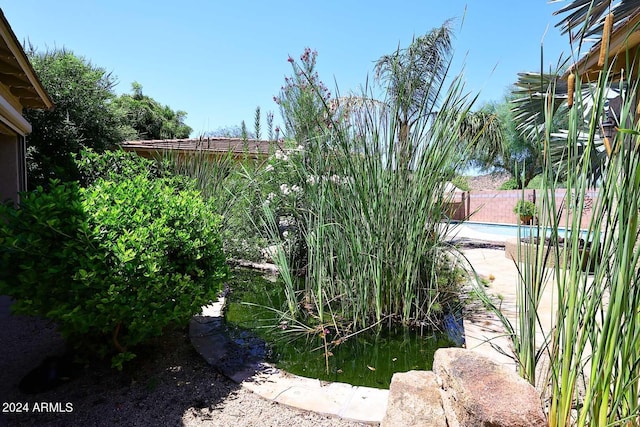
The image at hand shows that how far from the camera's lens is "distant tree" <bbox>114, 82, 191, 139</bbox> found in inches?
619

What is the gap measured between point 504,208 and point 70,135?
56.5 ft

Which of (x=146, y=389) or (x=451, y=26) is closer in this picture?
(x=146, y=389)

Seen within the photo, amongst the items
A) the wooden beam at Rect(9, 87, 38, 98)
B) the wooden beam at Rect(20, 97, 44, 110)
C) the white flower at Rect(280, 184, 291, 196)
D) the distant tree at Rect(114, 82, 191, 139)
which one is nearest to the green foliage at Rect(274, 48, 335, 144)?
the white flower at Rect(280, 184, 291, 196)

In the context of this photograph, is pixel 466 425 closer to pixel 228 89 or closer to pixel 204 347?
pixel 204 347

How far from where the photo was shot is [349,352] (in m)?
2.47

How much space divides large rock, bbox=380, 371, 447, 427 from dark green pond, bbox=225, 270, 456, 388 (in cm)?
57

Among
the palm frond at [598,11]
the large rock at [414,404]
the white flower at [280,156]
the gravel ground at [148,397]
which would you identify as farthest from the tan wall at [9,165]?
Answer: the palm frond at [598,11]

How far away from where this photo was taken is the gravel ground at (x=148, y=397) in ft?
5.66

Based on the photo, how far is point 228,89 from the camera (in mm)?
7441

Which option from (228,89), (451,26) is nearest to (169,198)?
(228,89)

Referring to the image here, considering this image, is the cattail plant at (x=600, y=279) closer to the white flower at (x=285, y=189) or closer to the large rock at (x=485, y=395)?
the large rock at (x=485, y=395)

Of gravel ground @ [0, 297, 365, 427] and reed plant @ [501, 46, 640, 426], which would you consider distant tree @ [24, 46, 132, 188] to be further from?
reed plant @ [501, 46, 640, 426]

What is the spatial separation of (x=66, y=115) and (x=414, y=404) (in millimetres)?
8682

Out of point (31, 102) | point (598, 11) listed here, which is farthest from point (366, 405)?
point (31, 102)
